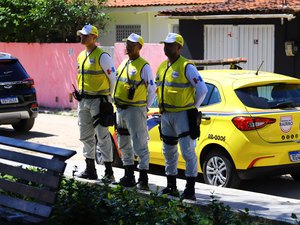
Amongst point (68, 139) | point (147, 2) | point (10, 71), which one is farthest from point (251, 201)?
point (147, 2)

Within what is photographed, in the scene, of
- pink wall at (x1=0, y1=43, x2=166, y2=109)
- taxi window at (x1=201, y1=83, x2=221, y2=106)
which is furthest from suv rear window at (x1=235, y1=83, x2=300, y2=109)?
pink wall at (x1=0, y1=43, x2=166, y2=109)

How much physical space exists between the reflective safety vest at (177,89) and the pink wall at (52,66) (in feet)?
36.5

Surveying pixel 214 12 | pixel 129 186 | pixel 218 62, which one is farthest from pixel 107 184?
pixel 214 12

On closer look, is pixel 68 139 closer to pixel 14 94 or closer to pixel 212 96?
pixel 14 94

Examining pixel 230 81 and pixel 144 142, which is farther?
pixel 230 81

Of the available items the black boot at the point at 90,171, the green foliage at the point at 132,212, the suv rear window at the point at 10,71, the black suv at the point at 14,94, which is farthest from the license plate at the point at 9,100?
the green foliage at the point at 132,212

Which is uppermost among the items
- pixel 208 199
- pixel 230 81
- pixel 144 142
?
pixel 230 81

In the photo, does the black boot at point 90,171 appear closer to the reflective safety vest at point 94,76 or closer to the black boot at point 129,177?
the black boot at point 129,177

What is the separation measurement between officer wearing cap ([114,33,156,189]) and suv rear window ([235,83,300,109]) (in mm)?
1451

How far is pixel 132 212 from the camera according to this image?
7.29 m

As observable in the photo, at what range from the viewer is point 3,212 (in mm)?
7973

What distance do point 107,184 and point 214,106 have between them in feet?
7.59

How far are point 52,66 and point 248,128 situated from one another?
12.2 m

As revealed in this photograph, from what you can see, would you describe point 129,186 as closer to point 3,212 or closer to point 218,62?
point 3,212
